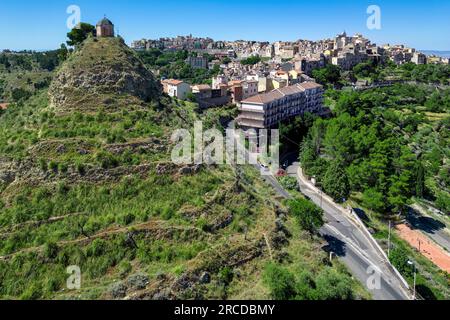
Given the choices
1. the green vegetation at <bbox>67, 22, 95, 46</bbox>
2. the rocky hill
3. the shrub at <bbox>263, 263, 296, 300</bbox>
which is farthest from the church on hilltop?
the shrub at <bbox>263, 263, 296, 300</bbox>

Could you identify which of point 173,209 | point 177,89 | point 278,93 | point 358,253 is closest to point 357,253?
point 358,253

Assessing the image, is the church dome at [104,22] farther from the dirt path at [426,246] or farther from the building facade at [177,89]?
the dirt path at [426,246]

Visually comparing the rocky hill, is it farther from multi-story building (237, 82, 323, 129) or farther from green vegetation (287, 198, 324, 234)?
multi-story building (237, 82, 323, 129)

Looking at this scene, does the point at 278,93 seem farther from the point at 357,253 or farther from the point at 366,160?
the point at 357,253

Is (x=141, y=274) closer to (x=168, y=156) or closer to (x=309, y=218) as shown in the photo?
(x=168, y=156)

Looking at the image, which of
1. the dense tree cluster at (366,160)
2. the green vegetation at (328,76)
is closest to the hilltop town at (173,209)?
the dense tree cluster at (366,160)
